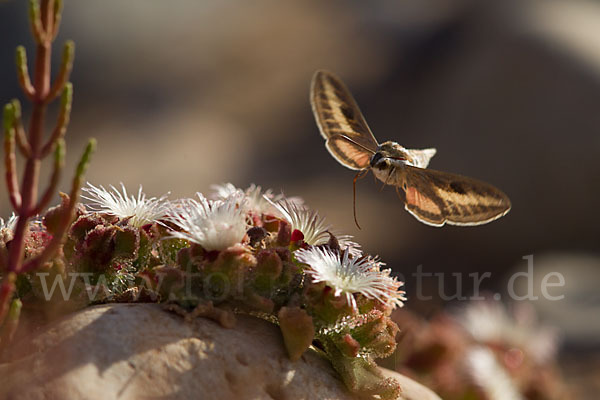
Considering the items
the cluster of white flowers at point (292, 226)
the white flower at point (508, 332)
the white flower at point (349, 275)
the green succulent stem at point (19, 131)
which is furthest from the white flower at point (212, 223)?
the white flower at point (508, 332)

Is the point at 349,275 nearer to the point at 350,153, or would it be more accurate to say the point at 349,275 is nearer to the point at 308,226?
the point at 308,226

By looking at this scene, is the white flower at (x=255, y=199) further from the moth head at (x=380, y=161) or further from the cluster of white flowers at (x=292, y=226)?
the moth head at (x=380, y=161)

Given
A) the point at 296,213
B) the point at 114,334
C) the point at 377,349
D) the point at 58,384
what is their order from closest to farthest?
the point at 58,384 → the point at 114,334 → the point at 377,349 → the point at 296,213

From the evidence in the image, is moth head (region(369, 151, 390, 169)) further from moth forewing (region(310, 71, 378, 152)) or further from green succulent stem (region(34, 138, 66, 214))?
green succulent stem (region(34, 138, 66, 214))

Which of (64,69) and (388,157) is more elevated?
(388,157)

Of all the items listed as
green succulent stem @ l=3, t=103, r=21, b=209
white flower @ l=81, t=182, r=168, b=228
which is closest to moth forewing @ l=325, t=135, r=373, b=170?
white flower @ l=81, t=182, r=168, b=228

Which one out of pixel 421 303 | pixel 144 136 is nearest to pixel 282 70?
pixel 144 136

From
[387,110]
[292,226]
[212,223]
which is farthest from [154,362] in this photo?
[387,110]

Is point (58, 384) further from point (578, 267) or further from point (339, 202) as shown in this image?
point (339, 202)
